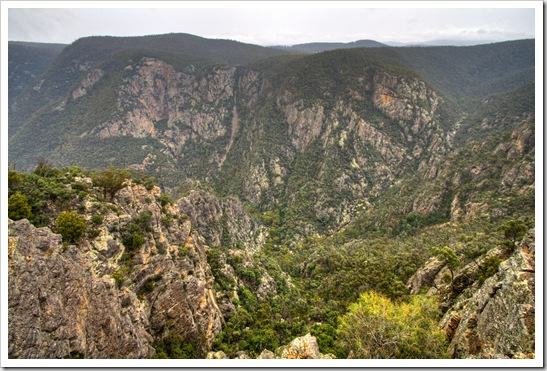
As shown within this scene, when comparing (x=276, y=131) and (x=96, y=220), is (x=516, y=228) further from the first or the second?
(x=276, y=131)

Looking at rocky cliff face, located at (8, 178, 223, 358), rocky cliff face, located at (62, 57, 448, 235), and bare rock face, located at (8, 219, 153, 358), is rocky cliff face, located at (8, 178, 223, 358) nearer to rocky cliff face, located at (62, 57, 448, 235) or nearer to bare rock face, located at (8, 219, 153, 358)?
bare rock face, located at (8, 219, 153, 358)

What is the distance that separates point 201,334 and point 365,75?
151758mm

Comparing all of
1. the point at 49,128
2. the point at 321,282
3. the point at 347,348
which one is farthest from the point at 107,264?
the point at 49,128

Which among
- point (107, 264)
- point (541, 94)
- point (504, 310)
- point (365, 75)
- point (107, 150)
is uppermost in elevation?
point (365, 75)

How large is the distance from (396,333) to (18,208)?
99.5 feet

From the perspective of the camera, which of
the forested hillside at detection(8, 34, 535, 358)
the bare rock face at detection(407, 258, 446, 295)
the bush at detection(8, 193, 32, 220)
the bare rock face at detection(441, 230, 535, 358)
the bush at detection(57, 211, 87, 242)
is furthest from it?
the bare rock face at detection(407, 258, 446, 295)

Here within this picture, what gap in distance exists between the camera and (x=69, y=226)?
23922 millimetres

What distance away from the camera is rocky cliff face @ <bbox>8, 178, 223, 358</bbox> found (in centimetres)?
1766

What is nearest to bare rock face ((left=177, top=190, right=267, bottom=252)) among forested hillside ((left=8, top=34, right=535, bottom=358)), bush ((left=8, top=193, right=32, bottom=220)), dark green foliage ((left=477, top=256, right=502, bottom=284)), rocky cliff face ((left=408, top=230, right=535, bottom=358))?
forested hillside ((left=8, top=34, right=535, bottom=358))

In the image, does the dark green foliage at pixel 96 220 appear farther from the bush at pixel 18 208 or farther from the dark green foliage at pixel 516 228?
the dark green foliage at pixel 516 228

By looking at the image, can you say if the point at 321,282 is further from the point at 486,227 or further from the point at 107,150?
the point at 107,150

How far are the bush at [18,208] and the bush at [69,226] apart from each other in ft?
7.61

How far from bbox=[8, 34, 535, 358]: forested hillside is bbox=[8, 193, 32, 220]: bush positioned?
0.36ft

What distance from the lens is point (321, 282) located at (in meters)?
63.1
